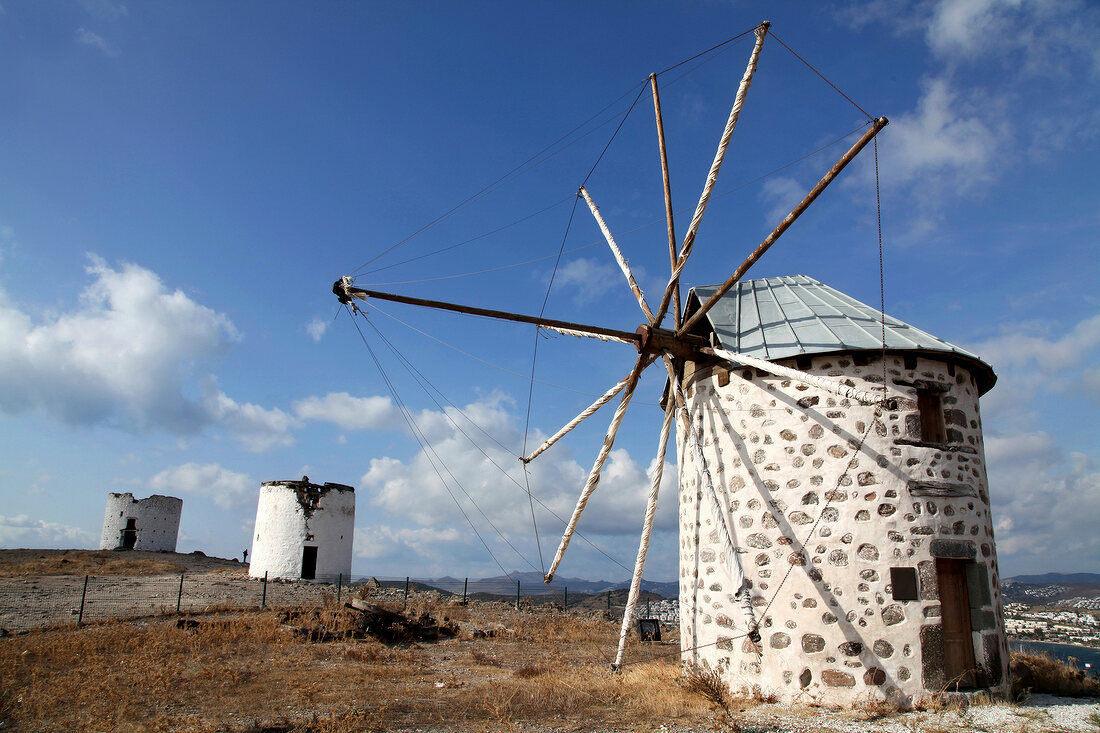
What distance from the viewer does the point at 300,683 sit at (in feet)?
32.2

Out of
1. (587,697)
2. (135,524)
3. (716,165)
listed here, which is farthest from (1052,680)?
(135,524)

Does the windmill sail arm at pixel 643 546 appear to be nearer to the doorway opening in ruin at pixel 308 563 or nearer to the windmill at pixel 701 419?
the windmill at pixel 701 419

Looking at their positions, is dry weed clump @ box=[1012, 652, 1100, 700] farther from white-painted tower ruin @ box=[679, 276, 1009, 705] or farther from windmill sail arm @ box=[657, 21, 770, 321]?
windmill sail arm @ box=[657, 21, 770, 321]

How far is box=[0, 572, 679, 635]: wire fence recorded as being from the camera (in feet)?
56.5

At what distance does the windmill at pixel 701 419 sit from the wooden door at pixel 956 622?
612 millimetres

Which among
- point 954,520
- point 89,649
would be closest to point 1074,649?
point 954,520

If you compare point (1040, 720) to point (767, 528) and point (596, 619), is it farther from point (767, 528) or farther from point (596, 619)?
point (596, 619)

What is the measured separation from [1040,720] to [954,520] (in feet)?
7.74

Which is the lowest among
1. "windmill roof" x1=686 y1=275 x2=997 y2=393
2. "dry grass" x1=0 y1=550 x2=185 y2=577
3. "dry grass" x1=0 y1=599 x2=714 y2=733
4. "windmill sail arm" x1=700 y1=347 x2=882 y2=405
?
"dry grass" x1=0 y1=599 x2=714 y2=733

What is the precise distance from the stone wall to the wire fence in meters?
5.57

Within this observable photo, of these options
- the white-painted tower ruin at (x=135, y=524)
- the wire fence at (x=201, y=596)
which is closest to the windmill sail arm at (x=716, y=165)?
the wire fence at (x=201, y=596)

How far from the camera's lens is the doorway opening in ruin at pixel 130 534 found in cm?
3238

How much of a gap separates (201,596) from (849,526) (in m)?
19.7

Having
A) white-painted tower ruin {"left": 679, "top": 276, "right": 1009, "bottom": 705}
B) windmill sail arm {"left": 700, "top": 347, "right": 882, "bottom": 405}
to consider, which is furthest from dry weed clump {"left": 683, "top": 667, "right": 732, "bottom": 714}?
windmill sail arm {"left": 700, "top": 347, "right": 882, "bottom": 405}
